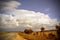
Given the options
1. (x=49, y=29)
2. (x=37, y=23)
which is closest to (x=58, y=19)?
(x=49, y=29)

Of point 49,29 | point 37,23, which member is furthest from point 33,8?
→ point 49,29

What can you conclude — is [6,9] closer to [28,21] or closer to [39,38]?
[28,21]

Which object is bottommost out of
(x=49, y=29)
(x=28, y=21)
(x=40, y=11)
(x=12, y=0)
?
(x=49, y=29)

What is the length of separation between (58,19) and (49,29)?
0.26 meters

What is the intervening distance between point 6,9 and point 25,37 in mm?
615

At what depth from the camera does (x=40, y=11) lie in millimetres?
2240

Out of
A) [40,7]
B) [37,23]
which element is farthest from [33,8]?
[37,23]

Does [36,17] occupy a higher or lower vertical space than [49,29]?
higher

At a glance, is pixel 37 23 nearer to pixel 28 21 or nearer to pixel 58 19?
pixel 28 21

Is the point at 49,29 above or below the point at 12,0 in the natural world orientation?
below

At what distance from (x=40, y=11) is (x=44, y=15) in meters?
0.11

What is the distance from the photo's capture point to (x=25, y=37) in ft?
7.12

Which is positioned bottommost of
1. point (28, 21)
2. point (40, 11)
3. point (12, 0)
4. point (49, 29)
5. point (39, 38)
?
point (39, 38)

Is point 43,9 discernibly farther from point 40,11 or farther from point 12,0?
point 12,0
